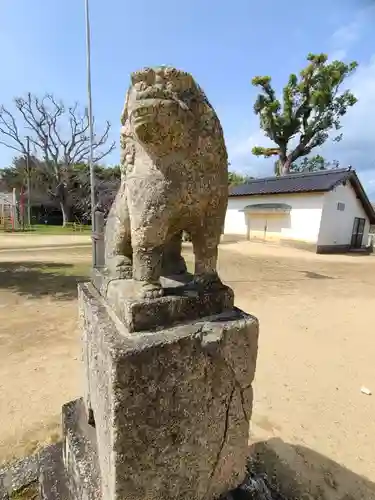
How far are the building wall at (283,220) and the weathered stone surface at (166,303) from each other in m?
13.5

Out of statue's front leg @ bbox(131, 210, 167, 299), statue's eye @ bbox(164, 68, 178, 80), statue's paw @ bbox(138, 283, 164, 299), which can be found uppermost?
statue's eye @ bbox(164, 68, 178, 80)

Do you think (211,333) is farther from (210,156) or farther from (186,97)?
(186,97)

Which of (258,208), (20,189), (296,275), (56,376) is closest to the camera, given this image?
(56,376)

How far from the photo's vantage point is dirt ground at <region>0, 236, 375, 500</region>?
2.24 metres

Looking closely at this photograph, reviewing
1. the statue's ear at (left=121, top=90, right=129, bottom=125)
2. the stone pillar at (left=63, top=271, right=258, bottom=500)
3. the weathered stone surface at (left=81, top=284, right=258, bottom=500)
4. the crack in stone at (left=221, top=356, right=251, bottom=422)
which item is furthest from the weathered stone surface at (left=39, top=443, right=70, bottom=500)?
the statue's ear at (left=121, top=90, right=129, bottom=125)

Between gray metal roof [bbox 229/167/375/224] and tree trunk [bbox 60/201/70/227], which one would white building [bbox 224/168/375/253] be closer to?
gray metal roof [bbox 229/167/375/224]

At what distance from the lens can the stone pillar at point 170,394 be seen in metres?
1.06

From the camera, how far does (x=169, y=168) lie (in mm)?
1134

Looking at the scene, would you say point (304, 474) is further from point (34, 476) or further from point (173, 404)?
point (34, 476)

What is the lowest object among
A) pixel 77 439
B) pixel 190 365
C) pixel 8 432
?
pixel 8 432

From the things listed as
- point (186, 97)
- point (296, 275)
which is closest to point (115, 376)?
point (186, 97)

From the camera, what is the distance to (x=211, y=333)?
1.17 m

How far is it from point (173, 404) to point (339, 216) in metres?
15.4

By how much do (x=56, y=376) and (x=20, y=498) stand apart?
1528 millimetres
